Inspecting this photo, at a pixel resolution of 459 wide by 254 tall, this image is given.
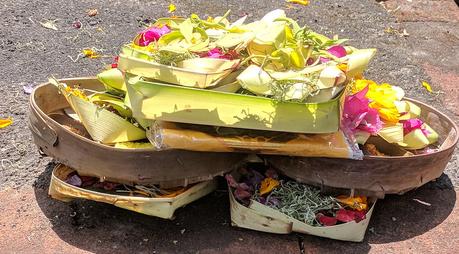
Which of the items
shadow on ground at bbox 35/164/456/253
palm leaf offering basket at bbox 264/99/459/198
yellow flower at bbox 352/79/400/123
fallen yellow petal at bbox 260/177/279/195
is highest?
yellow flower at bbox 352/79/400/123

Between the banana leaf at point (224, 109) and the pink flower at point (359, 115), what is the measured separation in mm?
265

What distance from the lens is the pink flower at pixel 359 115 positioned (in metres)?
3.06

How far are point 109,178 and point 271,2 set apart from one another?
3.32 m

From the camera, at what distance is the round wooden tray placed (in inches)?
113

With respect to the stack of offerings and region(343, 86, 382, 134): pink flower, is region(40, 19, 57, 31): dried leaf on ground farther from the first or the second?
region(343, 86, 382, 134): pink flower

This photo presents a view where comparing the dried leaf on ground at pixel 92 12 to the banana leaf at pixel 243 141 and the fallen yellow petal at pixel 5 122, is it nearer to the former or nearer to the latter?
the fallen yellow petal at pixel 5 122

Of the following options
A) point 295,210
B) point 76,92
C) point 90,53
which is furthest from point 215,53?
point 90,53

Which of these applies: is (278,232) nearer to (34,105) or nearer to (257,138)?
(257,138)

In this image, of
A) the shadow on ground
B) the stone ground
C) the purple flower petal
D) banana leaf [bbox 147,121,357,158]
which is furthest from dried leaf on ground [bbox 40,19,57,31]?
the purple flower petal

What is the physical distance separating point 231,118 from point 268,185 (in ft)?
1.46

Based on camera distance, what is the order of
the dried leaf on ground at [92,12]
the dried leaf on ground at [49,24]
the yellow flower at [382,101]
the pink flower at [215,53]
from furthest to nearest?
1. the dried leaf on ground at [92,12]
2. the dried leaf on ground at [49,24]
3. the yellow flower at [382,101]
4. the pink flower at [215,53]

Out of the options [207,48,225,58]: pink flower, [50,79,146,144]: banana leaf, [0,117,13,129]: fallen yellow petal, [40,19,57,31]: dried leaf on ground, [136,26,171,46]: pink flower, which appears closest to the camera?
[50,79,146,144]: banana leaf

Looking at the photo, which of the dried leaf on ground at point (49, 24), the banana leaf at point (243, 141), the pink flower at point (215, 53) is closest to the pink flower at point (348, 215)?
the banana leaf at point (243, 141)

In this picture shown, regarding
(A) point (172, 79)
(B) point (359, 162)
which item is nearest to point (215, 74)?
(A) point (172, 79)
